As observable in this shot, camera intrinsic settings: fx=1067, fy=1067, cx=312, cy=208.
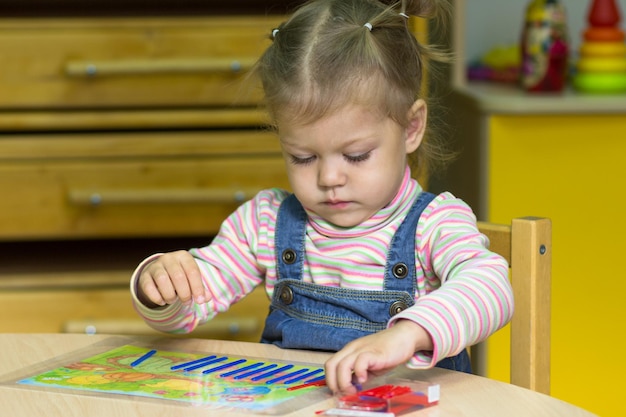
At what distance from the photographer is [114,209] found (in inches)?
66.3

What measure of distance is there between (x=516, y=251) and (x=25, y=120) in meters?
0.94

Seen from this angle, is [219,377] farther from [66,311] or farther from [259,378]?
[66,311]

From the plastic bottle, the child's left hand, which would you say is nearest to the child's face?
the child's left hand

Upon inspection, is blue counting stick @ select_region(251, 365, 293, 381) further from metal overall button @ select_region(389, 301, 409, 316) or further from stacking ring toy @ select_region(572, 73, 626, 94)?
stacking ring toy @ select_region(572, 73, 626, 94)

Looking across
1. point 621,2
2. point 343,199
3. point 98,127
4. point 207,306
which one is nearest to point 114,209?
point 98,127

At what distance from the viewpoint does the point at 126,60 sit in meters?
1.64

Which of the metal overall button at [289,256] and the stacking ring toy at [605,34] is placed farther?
the stacking ring toy at [605,34]

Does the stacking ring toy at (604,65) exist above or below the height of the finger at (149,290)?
above

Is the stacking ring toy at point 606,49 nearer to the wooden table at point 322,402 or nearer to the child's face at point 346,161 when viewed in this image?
the child's face at point 346,161

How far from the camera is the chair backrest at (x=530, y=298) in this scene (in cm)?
96

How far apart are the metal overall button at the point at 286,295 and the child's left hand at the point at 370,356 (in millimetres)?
249

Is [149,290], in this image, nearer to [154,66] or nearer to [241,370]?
[241,370]

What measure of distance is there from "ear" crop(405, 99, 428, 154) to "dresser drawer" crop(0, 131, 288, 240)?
65 cm

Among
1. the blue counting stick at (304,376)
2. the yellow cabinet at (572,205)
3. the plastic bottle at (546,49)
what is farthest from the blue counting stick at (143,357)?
the plastic bottle at (546,49)
